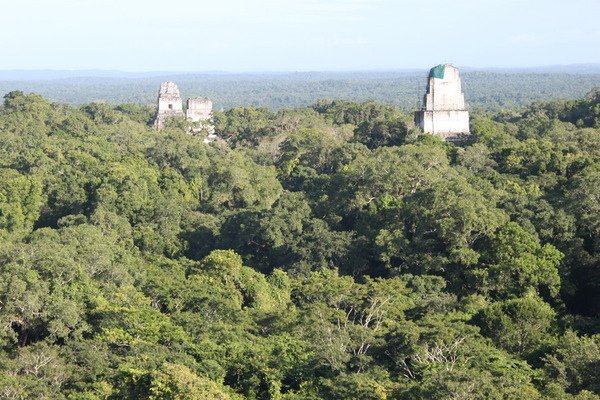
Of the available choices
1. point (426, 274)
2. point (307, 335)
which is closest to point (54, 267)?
point (307, 335)

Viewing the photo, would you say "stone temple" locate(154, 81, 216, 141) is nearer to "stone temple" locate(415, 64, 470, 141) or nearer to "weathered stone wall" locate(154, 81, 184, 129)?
"weathered stone wall" locate(154, 81, 184, 129)

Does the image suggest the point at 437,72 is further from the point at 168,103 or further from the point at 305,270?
the point at 168,103

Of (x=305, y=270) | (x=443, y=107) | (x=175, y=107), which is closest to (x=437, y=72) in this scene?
(x=443, y=107)

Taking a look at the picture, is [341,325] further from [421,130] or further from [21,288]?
[421,130]

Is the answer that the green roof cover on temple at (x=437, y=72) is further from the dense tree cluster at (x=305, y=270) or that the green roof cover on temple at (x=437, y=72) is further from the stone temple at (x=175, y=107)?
the stone temple at (x=175, y=107)

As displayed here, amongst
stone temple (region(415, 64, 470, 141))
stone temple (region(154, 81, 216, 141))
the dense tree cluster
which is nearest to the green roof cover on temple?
stone temple (region(415, 64, 470, 141))

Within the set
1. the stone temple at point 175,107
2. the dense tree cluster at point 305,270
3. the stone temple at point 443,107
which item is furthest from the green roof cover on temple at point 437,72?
the stone temple at point 175,107
